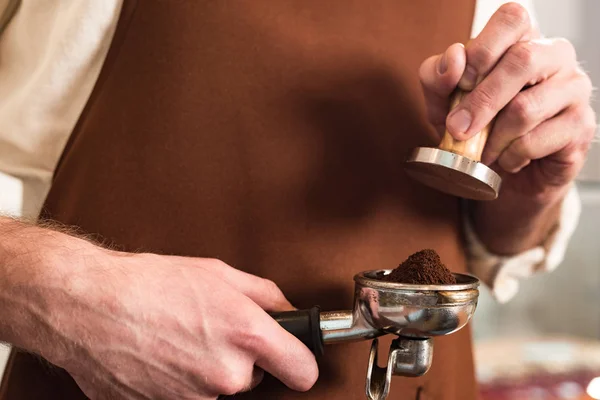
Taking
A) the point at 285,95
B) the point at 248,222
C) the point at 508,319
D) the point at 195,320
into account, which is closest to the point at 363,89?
the point at 285,95

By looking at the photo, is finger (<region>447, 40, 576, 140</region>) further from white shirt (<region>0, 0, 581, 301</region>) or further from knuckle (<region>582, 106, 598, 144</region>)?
white shirt (<region>0, 0, 581, 301</region>)

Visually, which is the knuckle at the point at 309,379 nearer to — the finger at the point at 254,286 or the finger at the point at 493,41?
the finger at the point at 254,286

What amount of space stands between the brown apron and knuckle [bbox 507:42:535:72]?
0.16 m

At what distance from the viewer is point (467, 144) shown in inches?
21.9

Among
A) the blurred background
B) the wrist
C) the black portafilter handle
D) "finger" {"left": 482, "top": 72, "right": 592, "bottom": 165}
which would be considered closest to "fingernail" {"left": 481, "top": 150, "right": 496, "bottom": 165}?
"finger" {"left": 482, "top": 72, "right": 592, "bottom": 165}

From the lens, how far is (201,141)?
0.63 meters

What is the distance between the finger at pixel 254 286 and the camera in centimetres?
54

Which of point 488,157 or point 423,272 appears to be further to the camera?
point 488,157

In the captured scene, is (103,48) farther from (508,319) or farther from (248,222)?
(508,319)

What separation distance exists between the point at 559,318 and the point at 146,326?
160 centimetres

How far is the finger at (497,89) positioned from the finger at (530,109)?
16mm

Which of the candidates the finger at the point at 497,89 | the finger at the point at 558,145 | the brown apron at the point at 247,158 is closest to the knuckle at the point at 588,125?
the finger at the point at 558,145

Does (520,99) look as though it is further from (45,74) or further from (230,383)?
(45,74)

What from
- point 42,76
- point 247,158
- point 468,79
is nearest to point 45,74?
point 42,76
